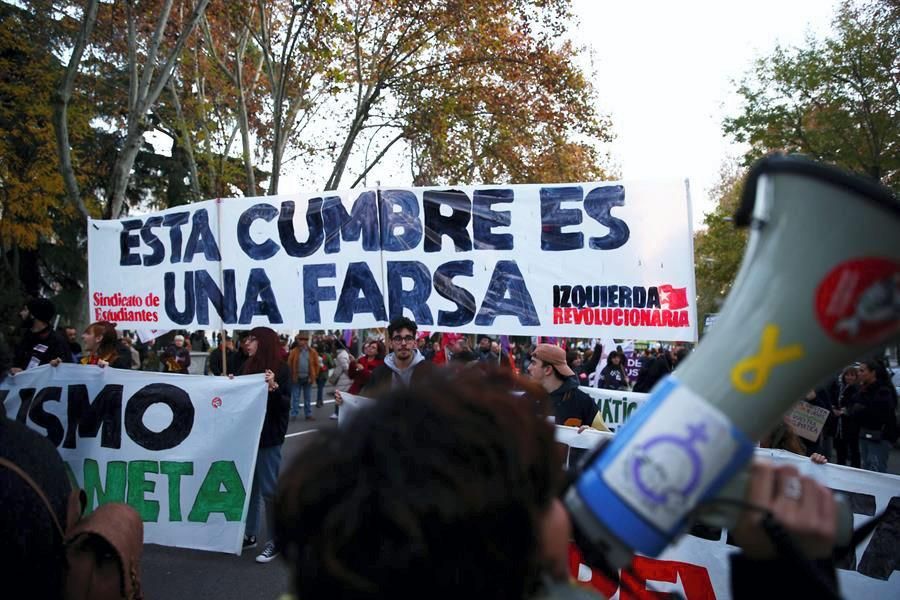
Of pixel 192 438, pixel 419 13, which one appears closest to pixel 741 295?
pixel 192 438

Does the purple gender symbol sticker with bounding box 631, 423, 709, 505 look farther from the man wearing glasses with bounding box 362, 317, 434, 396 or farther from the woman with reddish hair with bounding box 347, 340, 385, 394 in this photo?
the woman with reddish hair with bounding box 347, 340, 385, 394

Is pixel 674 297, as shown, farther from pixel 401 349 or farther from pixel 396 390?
pixel 396 390

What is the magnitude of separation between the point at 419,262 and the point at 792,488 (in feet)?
17.7

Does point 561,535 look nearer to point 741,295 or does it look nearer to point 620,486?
point 620,486

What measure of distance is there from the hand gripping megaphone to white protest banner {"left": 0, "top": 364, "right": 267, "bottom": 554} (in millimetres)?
4697

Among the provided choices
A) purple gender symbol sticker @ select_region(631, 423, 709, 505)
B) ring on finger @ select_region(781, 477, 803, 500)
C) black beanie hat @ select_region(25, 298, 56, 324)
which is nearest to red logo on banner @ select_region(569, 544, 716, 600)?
ring on finger @ select_region(781, 477, 803, 500)

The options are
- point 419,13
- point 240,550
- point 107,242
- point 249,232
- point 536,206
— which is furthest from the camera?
point 419,13

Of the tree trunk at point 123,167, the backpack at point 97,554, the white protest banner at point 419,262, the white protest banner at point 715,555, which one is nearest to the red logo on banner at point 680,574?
the white protest banner at point 715,555

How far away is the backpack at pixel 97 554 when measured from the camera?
198 centimetres

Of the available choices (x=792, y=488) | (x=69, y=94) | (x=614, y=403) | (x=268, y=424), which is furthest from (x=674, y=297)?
(x=69, y=94)

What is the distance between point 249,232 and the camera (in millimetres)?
6617

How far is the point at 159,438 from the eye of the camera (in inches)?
207

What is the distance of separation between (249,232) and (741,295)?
6.11 meters

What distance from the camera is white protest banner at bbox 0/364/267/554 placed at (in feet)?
17.1
